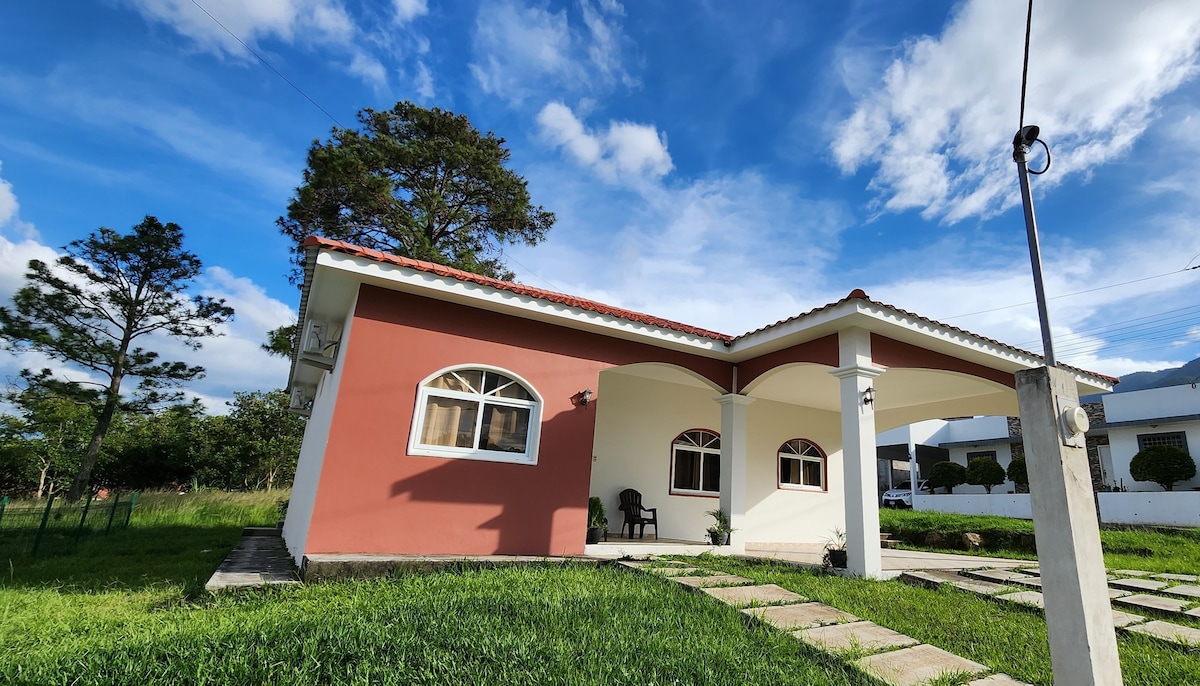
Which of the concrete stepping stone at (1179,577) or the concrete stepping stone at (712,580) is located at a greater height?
the concrete stepping stone at (1179,577)

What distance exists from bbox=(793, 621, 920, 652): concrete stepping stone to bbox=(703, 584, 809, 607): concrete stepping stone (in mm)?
614

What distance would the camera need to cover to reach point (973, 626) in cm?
412

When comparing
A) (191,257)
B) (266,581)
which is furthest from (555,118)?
(191,257)

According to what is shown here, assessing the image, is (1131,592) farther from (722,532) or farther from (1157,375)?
(1157,375)

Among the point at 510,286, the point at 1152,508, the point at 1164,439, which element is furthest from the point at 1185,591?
the point at 1164,439

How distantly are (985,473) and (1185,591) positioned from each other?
17.8 meters

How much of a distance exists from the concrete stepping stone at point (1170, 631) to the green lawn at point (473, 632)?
0.56 ft

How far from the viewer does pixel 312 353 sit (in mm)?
6711

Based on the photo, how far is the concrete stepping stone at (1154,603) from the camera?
485 cm

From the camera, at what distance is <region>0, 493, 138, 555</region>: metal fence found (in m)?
7.57

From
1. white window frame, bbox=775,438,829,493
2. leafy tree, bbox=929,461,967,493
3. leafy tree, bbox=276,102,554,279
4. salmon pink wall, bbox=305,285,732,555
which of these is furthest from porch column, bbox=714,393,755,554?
leafy tree, bbox=929,461,967,493

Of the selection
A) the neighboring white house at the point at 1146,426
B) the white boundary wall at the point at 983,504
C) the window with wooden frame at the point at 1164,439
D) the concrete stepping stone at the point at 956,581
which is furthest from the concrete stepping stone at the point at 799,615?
the window with wooden frame at the point at 1164,439

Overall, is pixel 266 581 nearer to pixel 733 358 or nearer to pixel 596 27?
pixel 733 358

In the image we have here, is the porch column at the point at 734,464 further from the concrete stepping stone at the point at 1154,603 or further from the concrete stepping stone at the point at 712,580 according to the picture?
the concrete stepping stone at the point at 1154,603
